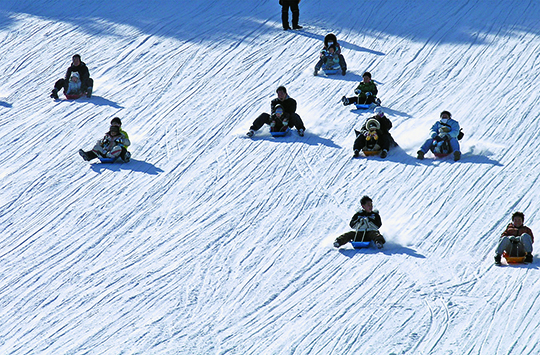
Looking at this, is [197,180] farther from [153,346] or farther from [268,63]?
[268,63]

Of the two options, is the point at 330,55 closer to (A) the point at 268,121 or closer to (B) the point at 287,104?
(B) the point at 287,104

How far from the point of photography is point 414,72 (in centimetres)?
1596

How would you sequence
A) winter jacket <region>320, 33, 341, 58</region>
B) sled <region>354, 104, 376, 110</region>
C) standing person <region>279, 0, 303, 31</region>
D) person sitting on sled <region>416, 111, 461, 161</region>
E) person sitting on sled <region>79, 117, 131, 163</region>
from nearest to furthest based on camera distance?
1. person sitting on sled <region>416, 111, 461, 161</region>
2. person sitting on sled <region>79, 117, 131, 163</region>
3. sled <region>354, 104, 376, 110</region>
4. winter jacket <region>320, 33, 341, 58</region>
5. standing person <region>279, 0, 303, 31</region>

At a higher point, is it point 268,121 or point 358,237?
point 268,121

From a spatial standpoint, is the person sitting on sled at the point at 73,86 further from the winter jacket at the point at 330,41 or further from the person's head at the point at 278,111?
the winter jacket at the point at 330,41

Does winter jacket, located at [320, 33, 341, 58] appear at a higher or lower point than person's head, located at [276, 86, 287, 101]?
higher

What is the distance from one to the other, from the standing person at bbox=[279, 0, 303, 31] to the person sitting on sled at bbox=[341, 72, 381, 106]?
4629mm

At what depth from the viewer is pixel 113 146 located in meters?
12.4

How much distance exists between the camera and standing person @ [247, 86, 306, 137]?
1314 centimetres

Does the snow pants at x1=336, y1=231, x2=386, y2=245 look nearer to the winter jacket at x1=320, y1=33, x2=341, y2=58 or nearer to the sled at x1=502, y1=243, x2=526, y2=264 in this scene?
the sled at x1=502, y1=243, x2=526, y2=264

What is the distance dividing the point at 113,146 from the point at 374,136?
384 cm

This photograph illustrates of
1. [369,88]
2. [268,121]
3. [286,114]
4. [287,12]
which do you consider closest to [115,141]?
[268,121]

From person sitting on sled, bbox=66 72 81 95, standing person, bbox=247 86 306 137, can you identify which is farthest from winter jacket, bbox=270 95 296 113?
person sitting on sled, bbox=66 72 81 95

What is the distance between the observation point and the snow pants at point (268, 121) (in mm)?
13156
